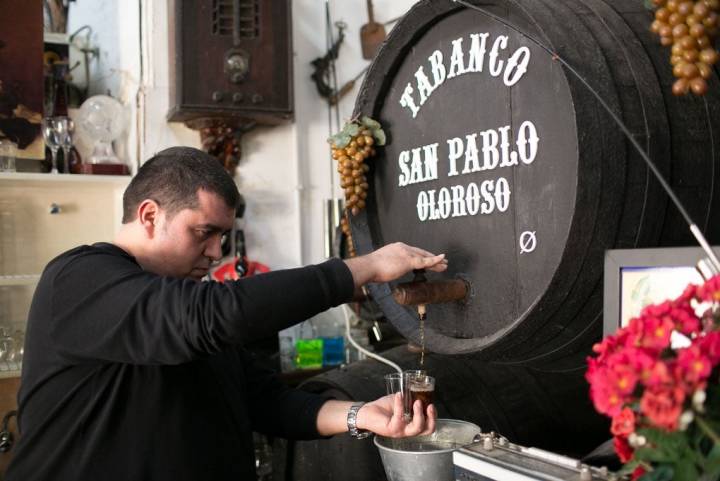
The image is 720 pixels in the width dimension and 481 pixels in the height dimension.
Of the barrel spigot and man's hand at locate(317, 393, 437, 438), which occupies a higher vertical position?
the barrel spigot

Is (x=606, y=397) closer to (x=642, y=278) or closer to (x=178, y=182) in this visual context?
(x=642, y=278)

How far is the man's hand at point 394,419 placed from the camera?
4.78 ft

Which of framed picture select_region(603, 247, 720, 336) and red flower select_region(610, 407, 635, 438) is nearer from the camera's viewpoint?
red flower select_region(610, 407, 635, 438)

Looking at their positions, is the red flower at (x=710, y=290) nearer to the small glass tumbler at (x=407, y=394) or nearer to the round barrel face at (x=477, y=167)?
the round barrel face at (x=477, y=167)

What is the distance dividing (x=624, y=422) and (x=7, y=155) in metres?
2.70

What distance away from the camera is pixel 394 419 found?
1484 mm

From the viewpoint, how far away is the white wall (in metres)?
3.09

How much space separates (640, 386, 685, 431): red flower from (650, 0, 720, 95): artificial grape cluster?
1.54 ft

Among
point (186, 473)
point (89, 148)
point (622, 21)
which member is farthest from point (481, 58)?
point (89, 148)

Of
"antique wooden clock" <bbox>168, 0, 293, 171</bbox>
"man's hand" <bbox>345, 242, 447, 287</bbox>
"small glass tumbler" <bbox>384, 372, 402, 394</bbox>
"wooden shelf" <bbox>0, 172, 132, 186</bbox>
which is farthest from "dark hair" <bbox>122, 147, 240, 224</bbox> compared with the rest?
"wooden shelf" <bbox>0, 172, 132, 186</bbox>

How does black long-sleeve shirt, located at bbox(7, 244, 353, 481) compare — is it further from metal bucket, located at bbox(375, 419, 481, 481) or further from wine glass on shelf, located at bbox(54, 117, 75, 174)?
wine glass on shelf, located at bbox(54, 117, 75, 174)

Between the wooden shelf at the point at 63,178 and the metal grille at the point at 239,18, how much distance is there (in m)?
0.71

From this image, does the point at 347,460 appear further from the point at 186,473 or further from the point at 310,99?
the point at 310,99

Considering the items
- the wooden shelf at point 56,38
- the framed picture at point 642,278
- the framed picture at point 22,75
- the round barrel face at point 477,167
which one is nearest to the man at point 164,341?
the round barrel face at point 477,167
